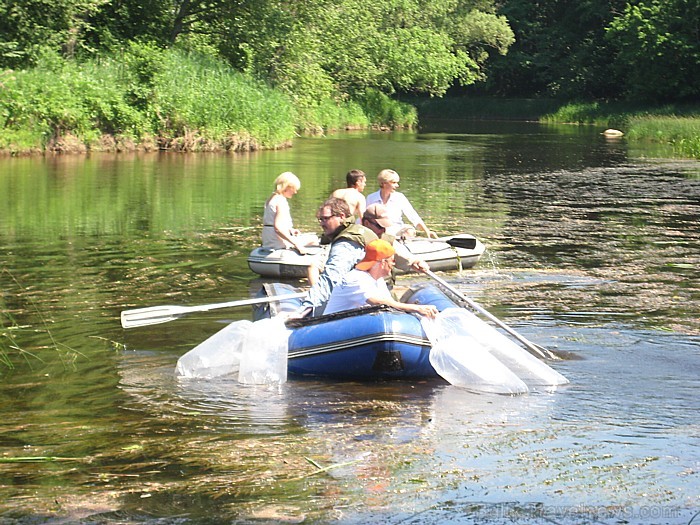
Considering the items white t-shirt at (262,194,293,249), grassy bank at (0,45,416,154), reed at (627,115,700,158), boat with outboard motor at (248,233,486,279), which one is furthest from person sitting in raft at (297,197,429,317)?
reed at (627,115,700,158)

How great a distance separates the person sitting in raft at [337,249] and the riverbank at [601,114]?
22.6m

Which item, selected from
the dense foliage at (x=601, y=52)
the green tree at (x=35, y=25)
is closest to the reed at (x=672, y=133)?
the dense foliage at (x=601, y=52)

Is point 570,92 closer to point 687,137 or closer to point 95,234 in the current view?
point 687,137

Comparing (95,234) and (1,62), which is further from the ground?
(1,62)

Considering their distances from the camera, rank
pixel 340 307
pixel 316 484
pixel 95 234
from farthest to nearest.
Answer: pixel 95 234 < pixel 340 307 < pixel 316 484

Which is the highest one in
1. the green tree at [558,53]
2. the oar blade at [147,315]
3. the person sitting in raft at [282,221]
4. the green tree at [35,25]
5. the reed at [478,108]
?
the green tree at [558,53]

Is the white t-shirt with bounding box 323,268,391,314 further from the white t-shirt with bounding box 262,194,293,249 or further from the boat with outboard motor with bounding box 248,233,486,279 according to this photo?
the white t-shirt with bounding box 262,194,293,249

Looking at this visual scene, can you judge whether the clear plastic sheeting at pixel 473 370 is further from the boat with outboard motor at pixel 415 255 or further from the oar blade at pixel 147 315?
the boat with outboard motor at pixel 415 255

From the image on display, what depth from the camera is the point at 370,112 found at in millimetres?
45438

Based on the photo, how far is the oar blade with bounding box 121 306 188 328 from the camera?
771 cm

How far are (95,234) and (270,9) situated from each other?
18391 mm

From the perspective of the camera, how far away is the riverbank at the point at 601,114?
34.0 m

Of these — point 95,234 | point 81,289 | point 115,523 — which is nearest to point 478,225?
point 95,234

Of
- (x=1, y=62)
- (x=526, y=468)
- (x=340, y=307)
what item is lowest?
(x=526, y=468)
